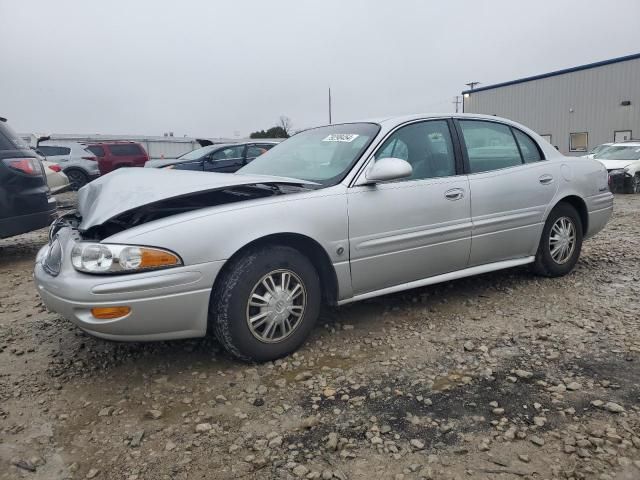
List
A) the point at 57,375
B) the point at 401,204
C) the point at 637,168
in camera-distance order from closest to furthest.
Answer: the point at 57,375 < the point at 401,204 < the point at 637,168

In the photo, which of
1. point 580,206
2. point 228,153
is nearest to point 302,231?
point 580,206

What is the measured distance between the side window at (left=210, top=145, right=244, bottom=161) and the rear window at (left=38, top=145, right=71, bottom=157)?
20.8ft

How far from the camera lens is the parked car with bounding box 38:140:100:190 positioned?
603 inches

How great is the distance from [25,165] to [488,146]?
15.5 feet

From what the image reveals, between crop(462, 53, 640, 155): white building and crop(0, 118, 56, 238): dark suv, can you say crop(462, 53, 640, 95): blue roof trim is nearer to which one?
crop(462, 53, 640, 155): white building

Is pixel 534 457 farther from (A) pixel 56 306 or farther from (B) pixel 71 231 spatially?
(B) pixel 71 231

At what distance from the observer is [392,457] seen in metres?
2.13

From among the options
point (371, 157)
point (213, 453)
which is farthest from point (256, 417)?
point (371, 157)

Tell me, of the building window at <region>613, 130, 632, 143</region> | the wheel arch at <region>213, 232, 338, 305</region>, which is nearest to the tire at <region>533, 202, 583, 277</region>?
the wheel arch at <region>213, 232, 338, 305</region>

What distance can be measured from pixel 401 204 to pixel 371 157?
0.37m

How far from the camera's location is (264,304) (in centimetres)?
291

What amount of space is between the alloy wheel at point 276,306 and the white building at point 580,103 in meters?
25.2

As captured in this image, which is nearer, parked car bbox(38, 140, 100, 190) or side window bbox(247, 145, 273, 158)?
side window bbox(247, 145, 273, 158)

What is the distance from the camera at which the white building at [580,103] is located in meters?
23.3
